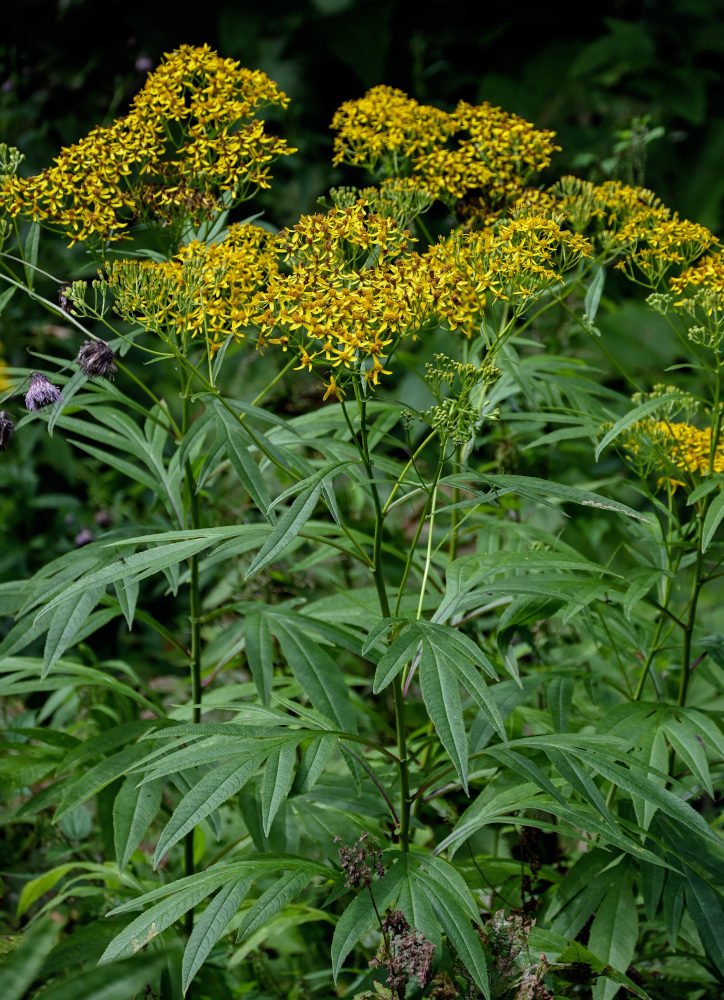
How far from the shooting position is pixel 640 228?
2.03 metres

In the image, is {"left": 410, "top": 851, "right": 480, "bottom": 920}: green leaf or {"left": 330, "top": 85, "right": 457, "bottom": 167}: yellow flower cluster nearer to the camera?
{"left": 410, "top": 851, "right": 480, "bottom": 920}: green leaf

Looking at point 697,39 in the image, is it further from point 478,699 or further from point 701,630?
point 478,699

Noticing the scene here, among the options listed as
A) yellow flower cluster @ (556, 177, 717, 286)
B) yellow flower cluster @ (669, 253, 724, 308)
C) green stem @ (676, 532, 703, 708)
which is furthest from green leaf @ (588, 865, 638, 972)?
yellow flower cluster @ (556, 177, 717, 286)

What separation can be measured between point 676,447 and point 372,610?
709 millimetres

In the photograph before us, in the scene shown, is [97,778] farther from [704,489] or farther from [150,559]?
[704,489]

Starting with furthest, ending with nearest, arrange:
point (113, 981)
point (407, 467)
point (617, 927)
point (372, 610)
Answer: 1. point (372, 610)
2. point (617, 927)
3. point (407, 467)
4. point (113, 981)

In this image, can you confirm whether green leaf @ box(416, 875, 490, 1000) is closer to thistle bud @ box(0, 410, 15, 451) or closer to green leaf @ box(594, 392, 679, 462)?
green leaf @ box(594, 392, 679, 462)

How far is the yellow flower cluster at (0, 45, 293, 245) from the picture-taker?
5.98ft

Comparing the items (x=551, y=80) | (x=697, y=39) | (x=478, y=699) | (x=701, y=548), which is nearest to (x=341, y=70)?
(x=551, y=80)

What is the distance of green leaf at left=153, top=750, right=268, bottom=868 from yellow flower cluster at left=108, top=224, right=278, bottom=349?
0.69m

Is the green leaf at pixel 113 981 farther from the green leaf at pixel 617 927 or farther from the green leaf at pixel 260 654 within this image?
the green leaf at pixel 617 927

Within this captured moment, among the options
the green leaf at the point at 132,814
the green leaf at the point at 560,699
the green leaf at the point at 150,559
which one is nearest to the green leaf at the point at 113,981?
the green leaf at the point at 150,559

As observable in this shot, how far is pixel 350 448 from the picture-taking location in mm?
2094

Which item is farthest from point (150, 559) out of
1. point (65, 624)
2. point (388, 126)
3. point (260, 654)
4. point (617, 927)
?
point (388, 126)
